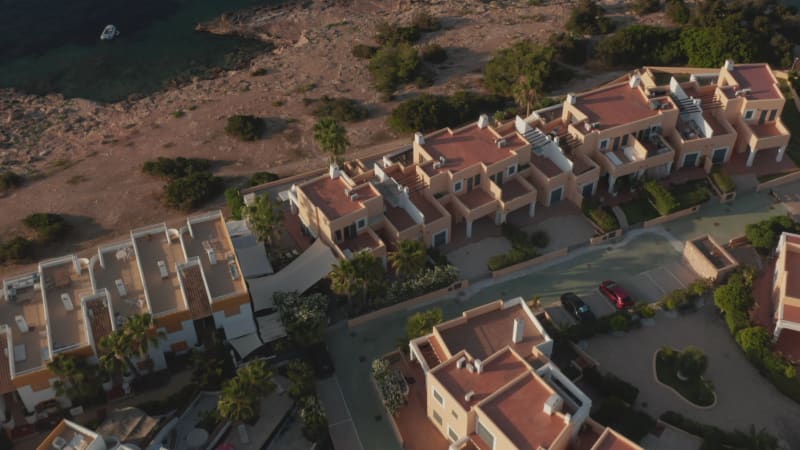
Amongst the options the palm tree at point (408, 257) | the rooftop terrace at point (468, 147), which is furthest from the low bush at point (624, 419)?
the rooftop terrace at point (468, 147)

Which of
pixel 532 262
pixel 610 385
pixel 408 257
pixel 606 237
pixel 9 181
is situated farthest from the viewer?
pixel 9 181

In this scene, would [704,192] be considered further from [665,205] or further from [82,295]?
[82,295]

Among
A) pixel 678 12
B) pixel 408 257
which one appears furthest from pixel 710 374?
pixel 678 12

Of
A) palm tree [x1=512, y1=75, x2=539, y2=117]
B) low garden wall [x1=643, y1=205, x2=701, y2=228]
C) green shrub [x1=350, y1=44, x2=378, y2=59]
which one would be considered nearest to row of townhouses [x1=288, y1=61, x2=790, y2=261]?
palm tree [x1=512, y1=75, x2=539, y2=117]

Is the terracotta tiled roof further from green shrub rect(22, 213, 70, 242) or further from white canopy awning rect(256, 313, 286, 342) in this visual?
green shrub rect(22, 213, 70, 242)

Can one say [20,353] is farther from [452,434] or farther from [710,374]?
[710,374]

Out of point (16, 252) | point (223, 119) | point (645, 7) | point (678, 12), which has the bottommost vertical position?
point (16, 252)
